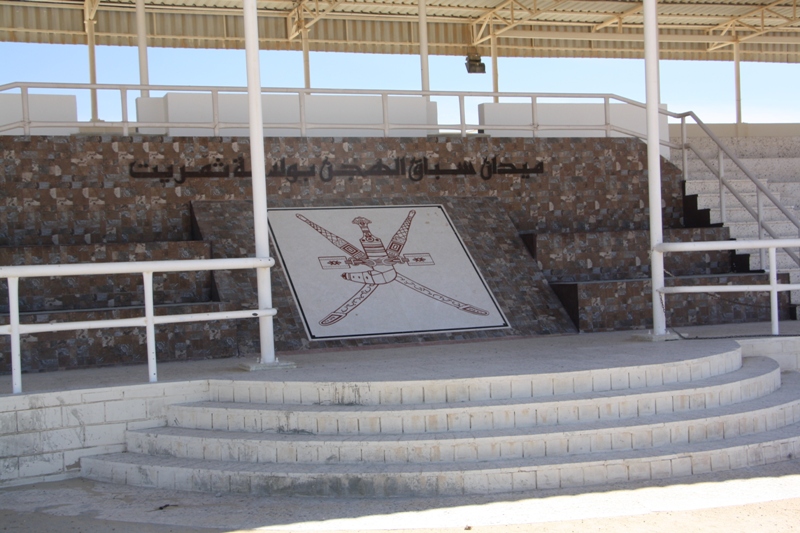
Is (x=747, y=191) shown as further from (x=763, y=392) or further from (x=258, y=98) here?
(x=258, y=98)

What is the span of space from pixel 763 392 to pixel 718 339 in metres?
1.33

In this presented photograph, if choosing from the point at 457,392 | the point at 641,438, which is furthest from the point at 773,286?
the point at 457,392

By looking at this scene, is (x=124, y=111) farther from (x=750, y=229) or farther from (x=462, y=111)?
(x=750, y=229)

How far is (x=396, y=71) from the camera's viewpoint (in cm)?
3173

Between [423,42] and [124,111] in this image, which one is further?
[423,42]

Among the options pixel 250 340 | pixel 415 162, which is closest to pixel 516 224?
pixel 415 162

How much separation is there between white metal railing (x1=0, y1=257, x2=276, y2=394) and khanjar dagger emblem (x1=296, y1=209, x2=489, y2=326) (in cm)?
267

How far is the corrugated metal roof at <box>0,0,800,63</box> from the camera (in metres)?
19.0

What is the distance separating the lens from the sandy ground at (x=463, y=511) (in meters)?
4.51

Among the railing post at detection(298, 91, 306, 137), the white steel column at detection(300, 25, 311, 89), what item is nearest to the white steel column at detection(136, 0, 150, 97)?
the railing post at detection(298, 91, 306, 137)

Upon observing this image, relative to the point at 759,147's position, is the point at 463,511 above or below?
below

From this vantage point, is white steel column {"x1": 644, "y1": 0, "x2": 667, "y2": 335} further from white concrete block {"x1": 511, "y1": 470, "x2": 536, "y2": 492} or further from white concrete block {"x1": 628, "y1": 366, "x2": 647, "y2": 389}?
white concrete block {"x1": 511, "y1": 470, "x2": 536, "y2": 492}

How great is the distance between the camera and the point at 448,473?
505cm

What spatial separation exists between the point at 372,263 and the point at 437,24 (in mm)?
12888
